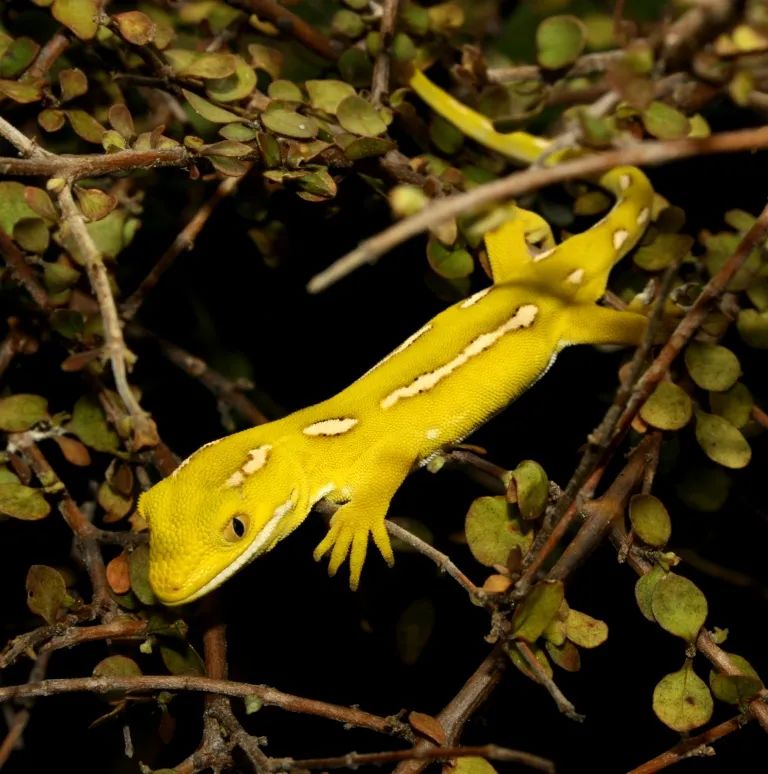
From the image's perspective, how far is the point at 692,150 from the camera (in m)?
1.42

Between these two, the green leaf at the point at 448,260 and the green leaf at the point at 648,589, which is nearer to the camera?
the green leaf at the point at 648,589

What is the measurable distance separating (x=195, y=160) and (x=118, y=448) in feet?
2.66

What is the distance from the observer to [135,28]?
7.16 ft

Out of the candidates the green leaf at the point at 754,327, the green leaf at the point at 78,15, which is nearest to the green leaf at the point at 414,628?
the green leaf at the point at 754,327

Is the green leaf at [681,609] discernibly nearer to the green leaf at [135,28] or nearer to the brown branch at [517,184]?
the brown branch at [517,184]

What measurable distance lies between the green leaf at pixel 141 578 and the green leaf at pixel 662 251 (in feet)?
4.90

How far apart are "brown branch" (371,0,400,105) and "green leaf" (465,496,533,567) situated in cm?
115

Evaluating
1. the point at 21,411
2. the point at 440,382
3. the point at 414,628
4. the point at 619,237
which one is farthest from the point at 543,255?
the point at 21,411

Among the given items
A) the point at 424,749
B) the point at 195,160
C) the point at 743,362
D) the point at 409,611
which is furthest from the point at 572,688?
the point at 195,160

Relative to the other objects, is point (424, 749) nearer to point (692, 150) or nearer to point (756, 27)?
point (692, 150)

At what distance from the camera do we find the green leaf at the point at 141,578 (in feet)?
6.86

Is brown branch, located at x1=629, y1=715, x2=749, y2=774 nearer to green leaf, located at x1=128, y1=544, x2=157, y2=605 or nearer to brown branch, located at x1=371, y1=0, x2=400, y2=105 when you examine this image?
green leaf, located at x1=128, y1=544, x2=157, y2=605

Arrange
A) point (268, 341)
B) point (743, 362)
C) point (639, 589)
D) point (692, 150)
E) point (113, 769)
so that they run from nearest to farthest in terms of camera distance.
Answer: point (692, 150), point (639, 589), point (743, 362), point (113, 769), point (268, 341)

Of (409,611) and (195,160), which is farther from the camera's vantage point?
(409,611)
